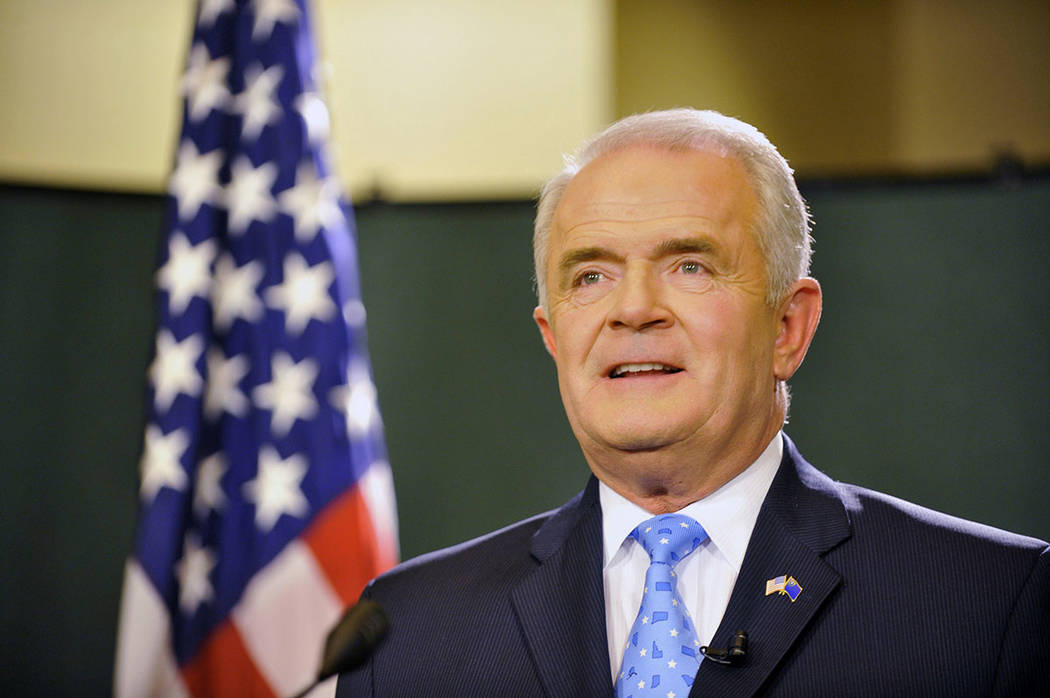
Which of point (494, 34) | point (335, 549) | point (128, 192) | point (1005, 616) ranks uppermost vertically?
point (494, 34)

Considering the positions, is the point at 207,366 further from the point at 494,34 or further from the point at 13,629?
the point at 494,34

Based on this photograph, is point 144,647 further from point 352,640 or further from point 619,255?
point 619,255

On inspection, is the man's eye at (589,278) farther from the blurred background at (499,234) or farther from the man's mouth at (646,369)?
the blurred background at (499,234)

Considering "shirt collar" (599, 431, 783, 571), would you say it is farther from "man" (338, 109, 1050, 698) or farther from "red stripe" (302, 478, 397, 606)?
"red stripe" (302, 478, 397, 606)

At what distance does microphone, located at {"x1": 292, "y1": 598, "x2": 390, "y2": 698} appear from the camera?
133 cm

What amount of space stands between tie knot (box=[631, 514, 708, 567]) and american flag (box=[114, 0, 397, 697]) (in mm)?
1056

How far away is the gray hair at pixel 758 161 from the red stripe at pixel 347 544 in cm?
111

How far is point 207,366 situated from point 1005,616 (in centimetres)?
182

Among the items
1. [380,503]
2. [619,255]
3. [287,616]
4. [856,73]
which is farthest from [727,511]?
[856,73]

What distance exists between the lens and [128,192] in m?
3.21

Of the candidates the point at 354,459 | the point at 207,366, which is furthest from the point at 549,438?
the point at 207,366

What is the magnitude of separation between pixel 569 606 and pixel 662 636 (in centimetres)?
20

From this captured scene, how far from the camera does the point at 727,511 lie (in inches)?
67.7

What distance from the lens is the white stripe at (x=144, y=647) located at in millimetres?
2465
